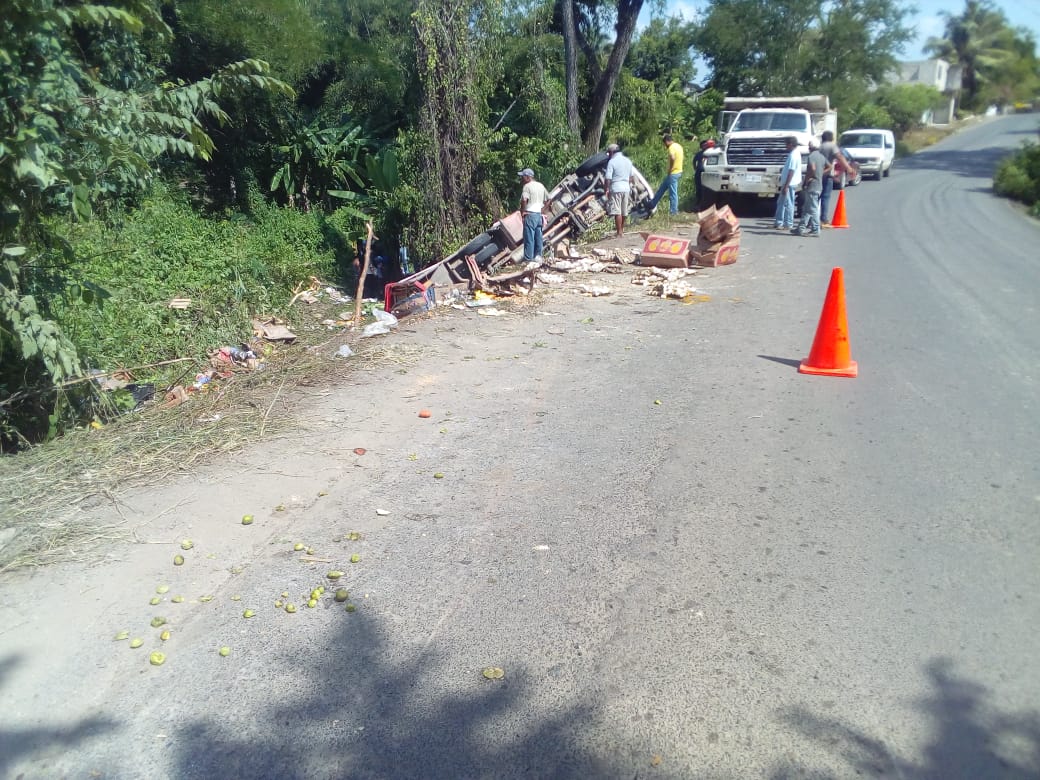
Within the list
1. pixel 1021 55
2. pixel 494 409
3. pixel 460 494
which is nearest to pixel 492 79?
pixel 494 409

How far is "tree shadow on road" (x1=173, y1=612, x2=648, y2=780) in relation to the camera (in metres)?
3.11

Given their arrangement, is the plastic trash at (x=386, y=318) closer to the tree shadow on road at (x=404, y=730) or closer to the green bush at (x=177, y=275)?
the green bush at (x=177, y=275)

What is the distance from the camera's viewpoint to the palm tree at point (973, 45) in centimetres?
8006

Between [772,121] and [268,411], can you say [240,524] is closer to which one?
[268,411]

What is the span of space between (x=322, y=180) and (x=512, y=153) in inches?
259

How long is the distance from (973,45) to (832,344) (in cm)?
9105

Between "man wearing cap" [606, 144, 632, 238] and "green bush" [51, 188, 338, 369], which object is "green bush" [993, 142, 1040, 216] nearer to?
"man wearing cap" [606, 144, 632, 238]

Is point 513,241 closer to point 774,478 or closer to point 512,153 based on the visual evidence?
point 512,153

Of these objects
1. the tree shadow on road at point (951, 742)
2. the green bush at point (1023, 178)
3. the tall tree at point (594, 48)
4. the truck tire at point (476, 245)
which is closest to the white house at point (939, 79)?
the green bush at point (1023, 178)

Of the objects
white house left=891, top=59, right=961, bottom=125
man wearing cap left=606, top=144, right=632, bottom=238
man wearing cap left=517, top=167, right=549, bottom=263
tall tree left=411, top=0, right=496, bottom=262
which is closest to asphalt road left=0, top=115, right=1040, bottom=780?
man wearing cap left=517, top=167, right=549, bottom=263

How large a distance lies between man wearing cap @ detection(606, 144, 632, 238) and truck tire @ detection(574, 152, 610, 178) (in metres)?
0.14

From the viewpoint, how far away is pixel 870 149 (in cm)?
3138

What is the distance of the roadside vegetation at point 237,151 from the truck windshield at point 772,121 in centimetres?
257

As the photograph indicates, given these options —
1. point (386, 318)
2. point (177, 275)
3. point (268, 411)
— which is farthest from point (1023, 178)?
point (268, 411)
